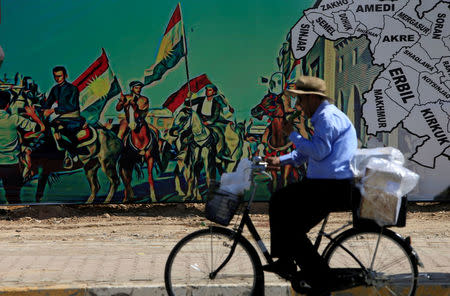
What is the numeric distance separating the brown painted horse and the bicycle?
475 centimetres

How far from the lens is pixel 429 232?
841 cm

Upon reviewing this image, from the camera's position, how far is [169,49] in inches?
362

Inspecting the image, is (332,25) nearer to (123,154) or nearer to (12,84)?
(123,154)

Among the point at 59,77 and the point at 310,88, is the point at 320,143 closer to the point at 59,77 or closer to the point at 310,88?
the point at 310,88

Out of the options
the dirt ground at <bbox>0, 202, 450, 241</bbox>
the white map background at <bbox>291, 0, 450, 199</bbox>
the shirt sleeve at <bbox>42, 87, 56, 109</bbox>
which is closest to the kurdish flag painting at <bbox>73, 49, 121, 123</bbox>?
the shirt sleeve at <bbox>42, 87, 56, 109</bbox>

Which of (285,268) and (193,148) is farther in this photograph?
(193,148)

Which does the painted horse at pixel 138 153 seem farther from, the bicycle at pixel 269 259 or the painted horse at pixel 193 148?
the bicycle at pixel 269 259

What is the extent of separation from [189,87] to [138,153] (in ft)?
3.72

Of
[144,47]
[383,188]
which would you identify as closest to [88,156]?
[144,47]

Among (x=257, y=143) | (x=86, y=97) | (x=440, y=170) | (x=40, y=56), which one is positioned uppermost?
(x=40, y=56)

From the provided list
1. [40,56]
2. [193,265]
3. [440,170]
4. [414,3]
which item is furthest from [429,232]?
[40,56]

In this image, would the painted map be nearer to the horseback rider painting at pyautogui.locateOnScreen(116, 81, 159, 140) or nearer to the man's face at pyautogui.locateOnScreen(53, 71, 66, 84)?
the horseback rider painting at pyautogui.locateOnScreen(116, 81, 159, 140)

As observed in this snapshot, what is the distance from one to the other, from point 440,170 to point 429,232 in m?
1.51

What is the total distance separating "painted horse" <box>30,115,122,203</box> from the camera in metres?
9.16
